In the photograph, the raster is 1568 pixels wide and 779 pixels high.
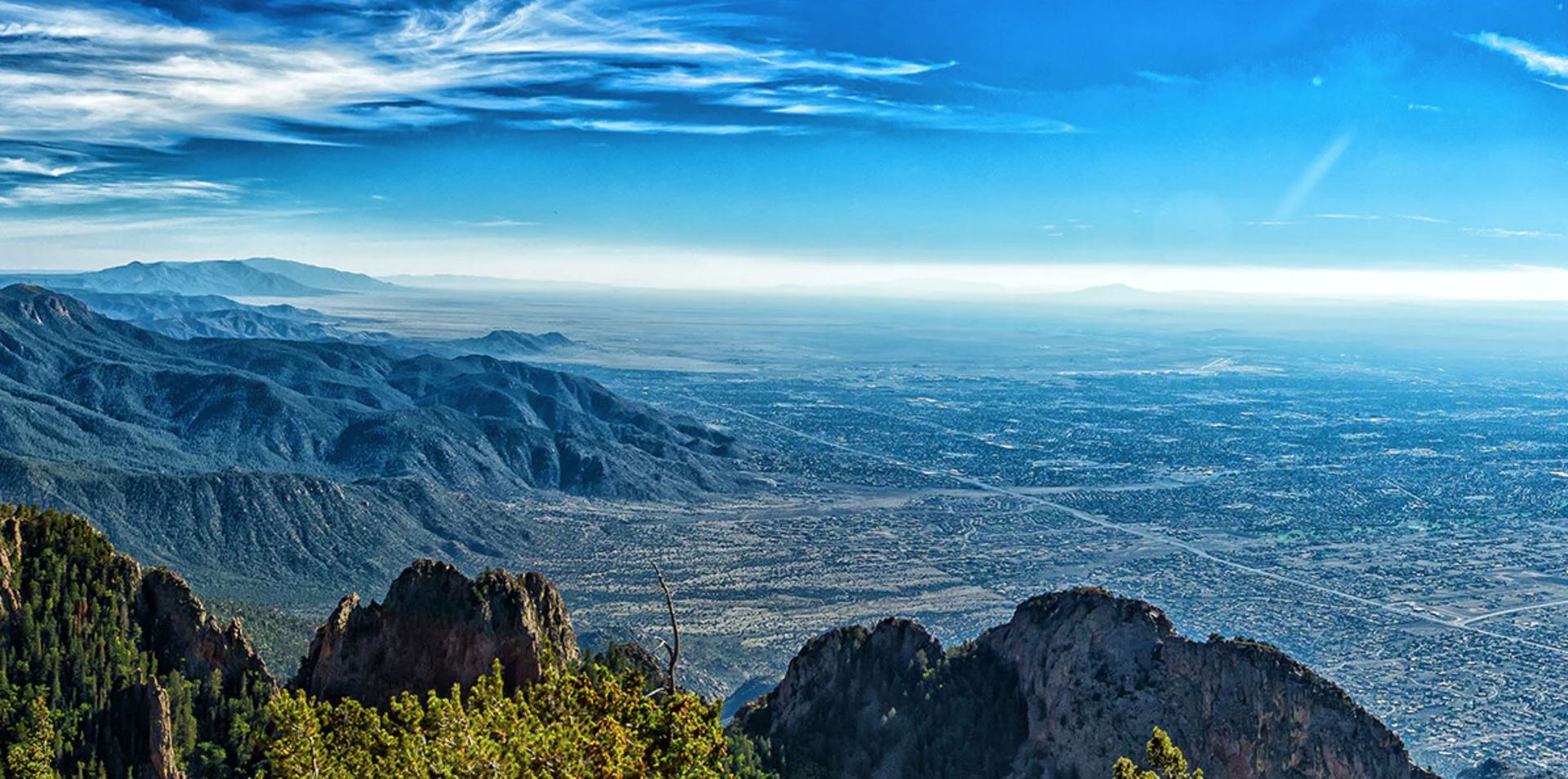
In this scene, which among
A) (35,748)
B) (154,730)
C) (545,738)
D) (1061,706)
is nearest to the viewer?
(545,738)

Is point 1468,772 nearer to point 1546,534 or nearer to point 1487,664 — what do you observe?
point 1487,664

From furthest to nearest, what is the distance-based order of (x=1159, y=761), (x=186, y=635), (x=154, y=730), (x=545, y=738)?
(x=186, y=635) → (x=154, y=730) → (x=1159, y=761) → (x=545, y=738)

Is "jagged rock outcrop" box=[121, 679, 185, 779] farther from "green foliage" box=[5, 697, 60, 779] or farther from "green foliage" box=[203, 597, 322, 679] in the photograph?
"green foliage" box=[203, 597, 322, 679]

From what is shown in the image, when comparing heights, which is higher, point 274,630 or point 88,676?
point 88,676

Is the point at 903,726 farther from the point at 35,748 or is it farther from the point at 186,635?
the point at 35,748

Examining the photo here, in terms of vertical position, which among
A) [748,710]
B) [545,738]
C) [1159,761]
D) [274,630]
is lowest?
[274,630]

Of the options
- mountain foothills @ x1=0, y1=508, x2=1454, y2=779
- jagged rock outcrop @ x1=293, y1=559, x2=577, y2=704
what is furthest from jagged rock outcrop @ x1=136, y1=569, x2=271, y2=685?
jagged rock outcrop @ x1=293, y1=559, x2=577, y2=704

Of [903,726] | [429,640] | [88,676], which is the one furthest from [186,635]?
[903,726]

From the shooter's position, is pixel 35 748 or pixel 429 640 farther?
pixel 429 640
